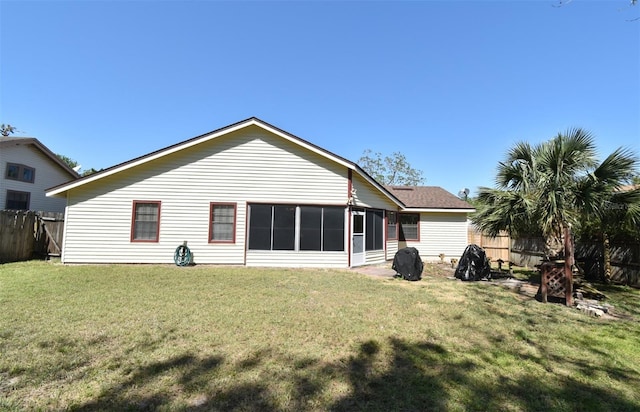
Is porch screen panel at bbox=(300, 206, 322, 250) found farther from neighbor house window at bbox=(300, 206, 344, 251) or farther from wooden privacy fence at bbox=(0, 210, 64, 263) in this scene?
wooden privacy fence at bbox=(0, 210, 64, 263)

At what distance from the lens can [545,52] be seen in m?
9.72

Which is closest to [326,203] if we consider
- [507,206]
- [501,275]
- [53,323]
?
[507,206]

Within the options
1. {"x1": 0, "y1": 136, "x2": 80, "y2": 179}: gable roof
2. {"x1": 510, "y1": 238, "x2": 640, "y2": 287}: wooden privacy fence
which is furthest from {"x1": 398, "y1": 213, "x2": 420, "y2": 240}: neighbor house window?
{"x1": 0, "y1": 136, "x2": 80, "y2": 179}: gable roof

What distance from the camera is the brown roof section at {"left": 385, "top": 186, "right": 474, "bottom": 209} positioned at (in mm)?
16141

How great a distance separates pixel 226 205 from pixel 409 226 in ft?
32.0

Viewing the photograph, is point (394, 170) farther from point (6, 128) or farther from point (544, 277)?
point (6, 128)

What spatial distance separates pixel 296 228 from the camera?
11.8 meters

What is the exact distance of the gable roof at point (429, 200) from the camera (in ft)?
52.6

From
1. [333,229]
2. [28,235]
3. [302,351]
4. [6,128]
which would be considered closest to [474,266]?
[333,229]

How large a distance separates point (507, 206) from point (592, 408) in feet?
21.8

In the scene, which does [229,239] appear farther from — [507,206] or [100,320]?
[507,206]

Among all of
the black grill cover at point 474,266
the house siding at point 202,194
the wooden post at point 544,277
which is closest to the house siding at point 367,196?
the house siding at point 202,194

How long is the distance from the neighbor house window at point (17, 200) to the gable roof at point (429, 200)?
2190cm

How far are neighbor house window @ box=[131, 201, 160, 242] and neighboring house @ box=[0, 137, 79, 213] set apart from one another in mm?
11299
